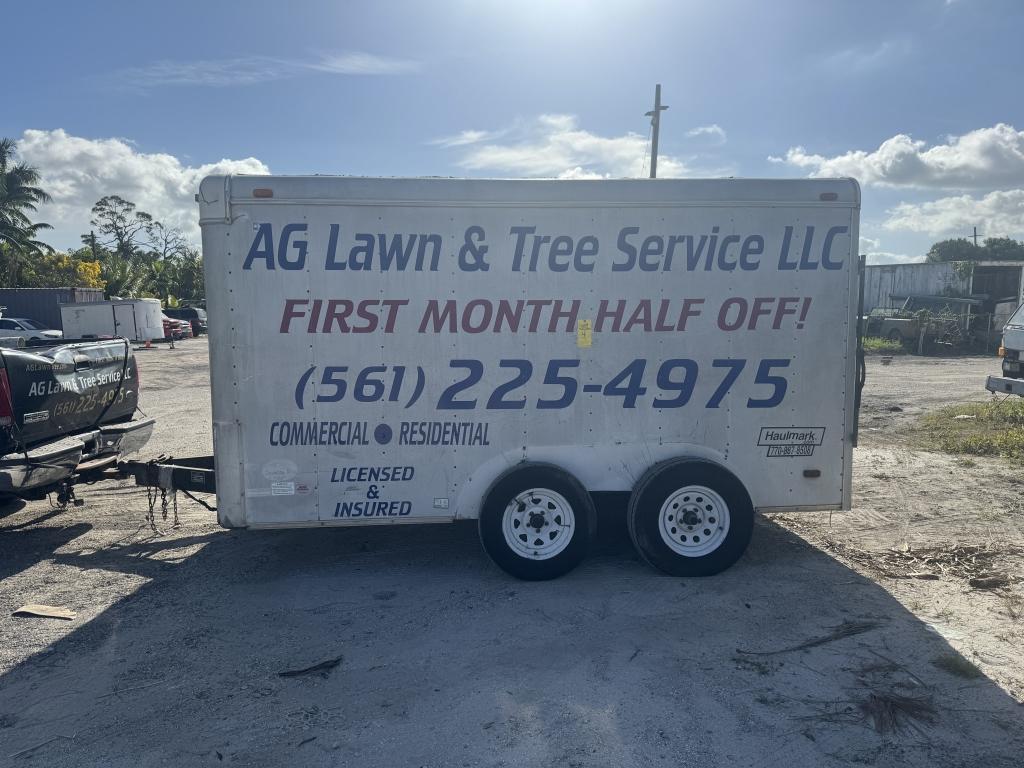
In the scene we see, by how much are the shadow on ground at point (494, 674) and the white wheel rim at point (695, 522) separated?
272 millimetres

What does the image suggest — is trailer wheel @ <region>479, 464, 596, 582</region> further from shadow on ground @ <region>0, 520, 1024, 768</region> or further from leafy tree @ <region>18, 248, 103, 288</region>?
leafy tree @ <region>18, 248, 103, 288</region>

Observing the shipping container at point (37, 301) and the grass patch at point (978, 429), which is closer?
the grass patch at point (978, 429)

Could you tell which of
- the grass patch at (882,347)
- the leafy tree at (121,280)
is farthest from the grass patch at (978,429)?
the leafy tree at (121,280)

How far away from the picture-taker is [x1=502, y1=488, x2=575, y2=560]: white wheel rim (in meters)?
5.35

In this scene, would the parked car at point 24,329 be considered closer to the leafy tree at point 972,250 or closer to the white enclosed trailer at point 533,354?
the white enclosed trailer at point 533,354

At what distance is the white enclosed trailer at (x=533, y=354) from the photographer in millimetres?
5207

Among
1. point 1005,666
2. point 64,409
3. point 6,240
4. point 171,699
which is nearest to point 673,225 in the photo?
point 1005,666

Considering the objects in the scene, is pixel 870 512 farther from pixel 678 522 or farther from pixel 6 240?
pixel 6 240

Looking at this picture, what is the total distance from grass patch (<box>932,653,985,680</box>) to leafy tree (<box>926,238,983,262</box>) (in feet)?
251

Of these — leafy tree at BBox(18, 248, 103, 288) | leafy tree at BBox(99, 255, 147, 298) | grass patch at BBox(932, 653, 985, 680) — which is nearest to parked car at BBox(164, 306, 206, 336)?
leafy tree at BBox(99, 255, 147, 298)

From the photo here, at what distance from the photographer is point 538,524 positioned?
17.7ft

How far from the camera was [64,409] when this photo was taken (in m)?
6.52

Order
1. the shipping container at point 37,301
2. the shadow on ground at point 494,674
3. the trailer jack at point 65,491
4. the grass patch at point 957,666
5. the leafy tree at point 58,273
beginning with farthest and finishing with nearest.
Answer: the leafy tree at point 58,273, the shipping container at point 37,301, the trailer jack at point 65,491, the grass patch at point 957,666, the shadow on ground at point 494,674

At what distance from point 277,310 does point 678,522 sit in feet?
10.9
